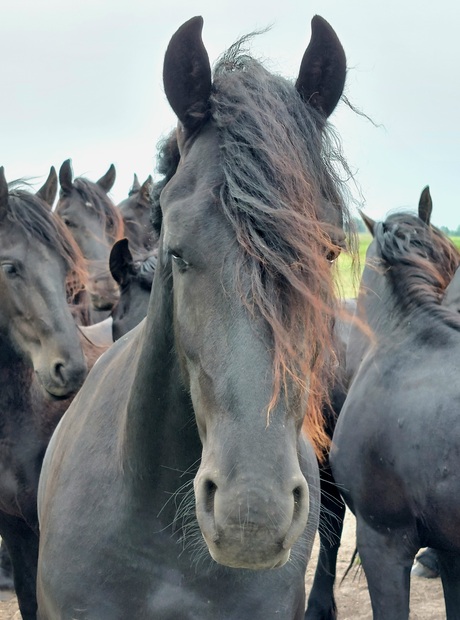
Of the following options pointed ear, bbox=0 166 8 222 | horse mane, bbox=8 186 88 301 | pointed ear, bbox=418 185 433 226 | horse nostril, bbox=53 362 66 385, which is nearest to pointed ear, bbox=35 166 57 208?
horse mane, bbox=8 186 88 301

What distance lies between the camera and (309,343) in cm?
193

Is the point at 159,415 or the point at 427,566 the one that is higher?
the point at 159,415

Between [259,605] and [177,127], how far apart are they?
4.59 ft

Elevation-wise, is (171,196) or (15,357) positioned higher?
(171,196)

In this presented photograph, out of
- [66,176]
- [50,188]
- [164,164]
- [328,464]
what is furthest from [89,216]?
[164,164]

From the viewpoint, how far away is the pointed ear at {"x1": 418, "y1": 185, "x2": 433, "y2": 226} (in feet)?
15.5

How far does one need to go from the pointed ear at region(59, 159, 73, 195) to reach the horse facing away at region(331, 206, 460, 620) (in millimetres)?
4694

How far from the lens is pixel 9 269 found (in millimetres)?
4348

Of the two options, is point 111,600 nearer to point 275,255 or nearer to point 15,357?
point 275,255

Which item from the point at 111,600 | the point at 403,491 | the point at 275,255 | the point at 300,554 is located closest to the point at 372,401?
the point at 403,491

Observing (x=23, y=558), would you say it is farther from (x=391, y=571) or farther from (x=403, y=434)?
(x=403, y=434)

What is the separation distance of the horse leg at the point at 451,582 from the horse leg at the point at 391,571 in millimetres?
321

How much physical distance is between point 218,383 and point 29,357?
2.74 metres

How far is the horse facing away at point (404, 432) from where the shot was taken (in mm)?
3662
